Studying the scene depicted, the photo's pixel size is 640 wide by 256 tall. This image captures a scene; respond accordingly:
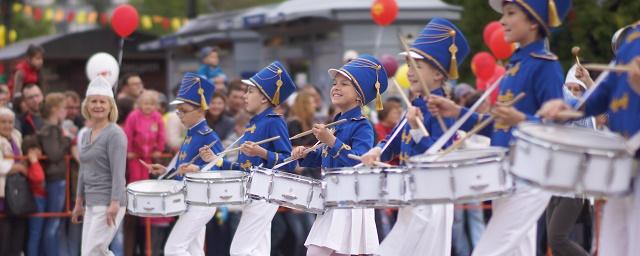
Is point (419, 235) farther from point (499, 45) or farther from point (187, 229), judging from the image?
point (499, 45)

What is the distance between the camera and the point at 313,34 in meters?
23.6

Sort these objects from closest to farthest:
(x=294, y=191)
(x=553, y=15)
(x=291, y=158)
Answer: (x=553, y=15)
(x=294, y=191)
(x=291, y=158)

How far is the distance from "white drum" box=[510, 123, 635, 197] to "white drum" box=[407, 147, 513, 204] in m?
0.45

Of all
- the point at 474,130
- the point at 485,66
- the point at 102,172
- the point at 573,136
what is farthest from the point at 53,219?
the point at 573,136

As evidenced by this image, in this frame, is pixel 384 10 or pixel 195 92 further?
pixel 384 10

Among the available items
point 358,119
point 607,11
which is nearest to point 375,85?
point 358,119

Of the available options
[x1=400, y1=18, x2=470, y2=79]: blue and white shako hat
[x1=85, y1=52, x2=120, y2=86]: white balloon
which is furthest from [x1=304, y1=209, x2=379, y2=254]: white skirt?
[x1=85, y1=52, x2=120, y2=86]: white balloon

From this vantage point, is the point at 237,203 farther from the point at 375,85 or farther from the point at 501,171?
the point at 501,171

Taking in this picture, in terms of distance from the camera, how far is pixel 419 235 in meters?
8.49

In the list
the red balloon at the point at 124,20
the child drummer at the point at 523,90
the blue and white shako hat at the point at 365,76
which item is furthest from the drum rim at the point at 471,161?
the red balloon at the point at 124,20

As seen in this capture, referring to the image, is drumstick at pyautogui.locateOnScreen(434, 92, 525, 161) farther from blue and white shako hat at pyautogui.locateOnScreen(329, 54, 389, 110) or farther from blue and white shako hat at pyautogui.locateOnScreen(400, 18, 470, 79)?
blue and white shako hat at pyautogui.locateOnScreen(329, 54, 389, 110)

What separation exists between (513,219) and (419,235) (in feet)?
3.52

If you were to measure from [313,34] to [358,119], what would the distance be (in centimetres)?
1381

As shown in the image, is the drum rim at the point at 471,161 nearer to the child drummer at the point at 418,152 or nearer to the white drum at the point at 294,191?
the child drummer at the point at 418,152
